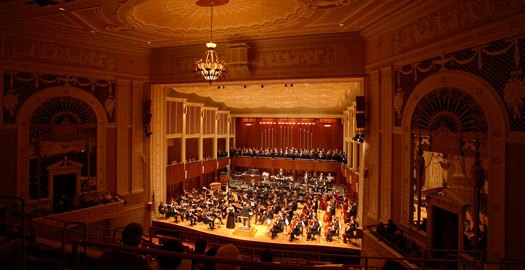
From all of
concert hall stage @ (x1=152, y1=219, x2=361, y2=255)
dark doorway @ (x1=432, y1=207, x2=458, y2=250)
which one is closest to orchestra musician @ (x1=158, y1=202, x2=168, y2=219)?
concert hall stage @ (x1=152, y1=219, x2=361, y2=255)

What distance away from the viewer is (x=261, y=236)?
34.6 ft

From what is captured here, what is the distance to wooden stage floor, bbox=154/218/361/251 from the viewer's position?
957cm

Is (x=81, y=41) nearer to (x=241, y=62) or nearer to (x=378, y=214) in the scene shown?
(x=241, y=62)

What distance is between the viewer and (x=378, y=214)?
26.7ft

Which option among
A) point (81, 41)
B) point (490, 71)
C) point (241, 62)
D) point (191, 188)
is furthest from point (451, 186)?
point (191, 188)

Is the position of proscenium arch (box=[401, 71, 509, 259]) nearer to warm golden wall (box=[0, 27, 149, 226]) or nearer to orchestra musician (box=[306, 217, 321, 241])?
orchestra musician (box=[306, 217, 321, 241])

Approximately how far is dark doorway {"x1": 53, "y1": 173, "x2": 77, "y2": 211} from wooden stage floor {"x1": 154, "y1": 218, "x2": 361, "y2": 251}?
324cm

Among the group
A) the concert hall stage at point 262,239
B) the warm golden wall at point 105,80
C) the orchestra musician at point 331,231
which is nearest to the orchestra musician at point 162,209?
the concert hall stage at point 262,239

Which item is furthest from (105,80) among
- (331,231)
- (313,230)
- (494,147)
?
(494,147)

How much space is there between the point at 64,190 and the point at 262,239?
6055 millimetres

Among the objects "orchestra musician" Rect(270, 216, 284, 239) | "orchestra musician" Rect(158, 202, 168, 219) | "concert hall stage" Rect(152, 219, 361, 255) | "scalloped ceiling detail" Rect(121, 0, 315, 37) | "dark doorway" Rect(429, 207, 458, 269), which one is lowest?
"concert hall stage" Rect(152, 219, 361, 255)

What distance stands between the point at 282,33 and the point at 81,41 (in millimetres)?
5849

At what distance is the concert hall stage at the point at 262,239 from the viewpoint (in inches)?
370

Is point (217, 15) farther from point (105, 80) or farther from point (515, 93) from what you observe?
point (515, 93)
